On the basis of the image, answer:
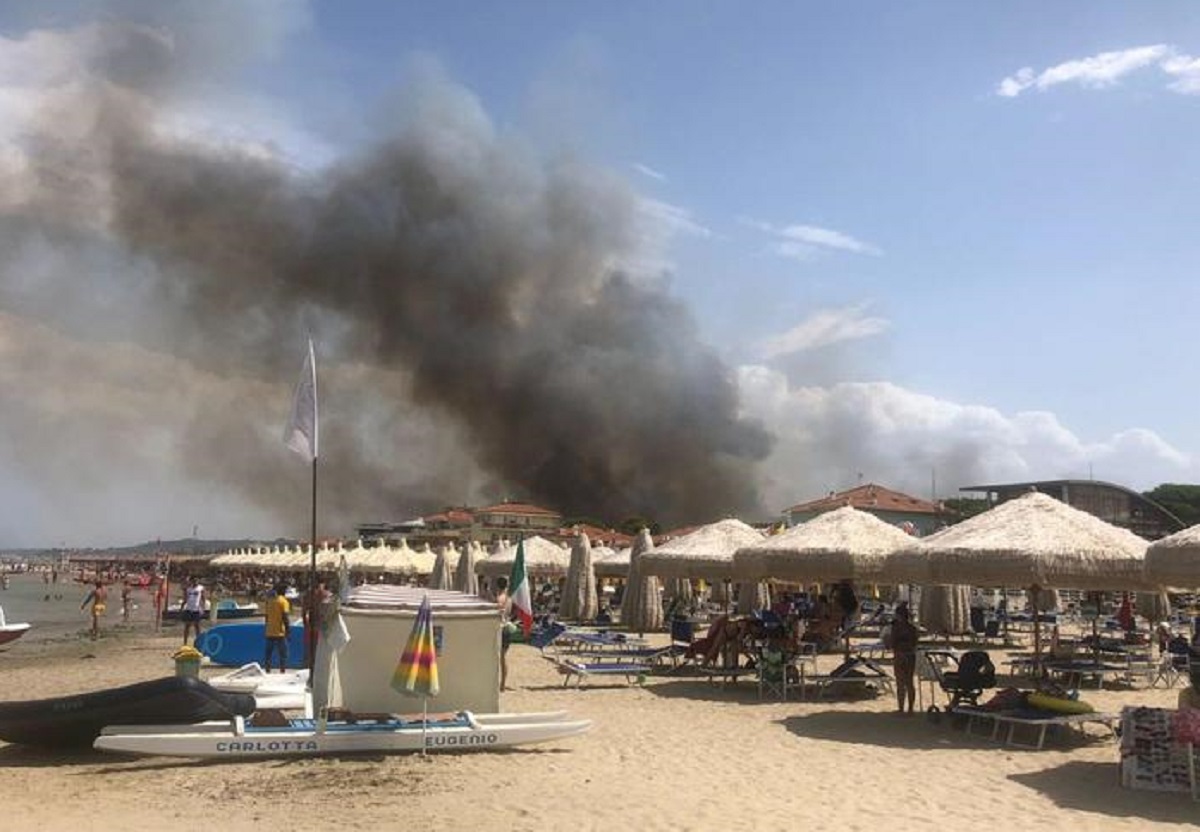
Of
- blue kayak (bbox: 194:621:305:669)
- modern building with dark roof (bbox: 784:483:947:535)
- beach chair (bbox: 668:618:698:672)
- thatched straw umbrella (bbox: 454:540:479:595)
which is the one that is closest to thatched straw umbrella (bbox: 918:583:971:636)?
beach chair (bbox: 668:618:698:672)

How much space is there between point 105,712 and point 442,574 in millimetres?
19079

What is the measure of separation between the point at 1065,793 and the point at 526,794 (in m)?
4.04

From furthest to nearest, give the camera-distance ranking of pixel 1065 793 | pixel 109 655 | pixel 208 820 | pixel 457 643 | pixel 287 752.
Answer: pixel 109 655 → pixel 457 643 → pixel 287 752 → pixel 1065 793 → pixel 208 820

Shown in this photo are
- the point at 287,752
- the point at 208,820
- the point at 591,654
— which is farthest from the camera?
the point at 591,654

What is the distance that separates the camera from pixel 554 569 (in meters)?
26.8

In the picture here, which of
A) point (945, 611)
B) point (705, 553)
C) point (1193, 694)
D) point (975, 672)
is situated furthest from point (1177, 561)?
point (945, 611)

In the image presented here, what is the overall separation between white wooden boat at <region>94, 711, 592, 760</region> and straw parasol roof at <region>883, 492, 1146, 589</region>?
4922 mm

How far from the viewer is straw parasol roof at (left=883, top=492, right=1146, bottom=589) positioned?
1038 centimetres

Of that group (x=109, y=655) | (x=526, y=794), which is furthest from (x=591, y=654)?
(x=109, y=655)

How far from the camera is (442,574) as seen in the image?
1105 inches

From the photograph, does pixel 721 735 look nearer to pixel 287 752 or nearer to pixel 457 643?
pixel 457 643

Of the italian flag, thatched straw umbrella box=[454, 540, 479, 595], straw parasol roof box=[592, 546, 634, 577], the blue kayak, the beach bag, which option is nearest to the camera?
the beach bag

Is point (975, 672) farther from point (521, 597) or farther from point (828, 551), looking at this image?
point (521, 597)

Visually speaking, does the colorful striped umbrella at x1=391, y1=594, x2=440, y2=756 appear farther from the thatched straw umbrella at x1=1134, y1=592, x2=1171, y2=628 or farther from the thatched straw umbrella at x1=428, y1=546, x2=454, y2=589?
the thatched straw umbrella at x1=428, y1=546, x2=454, y2=589
